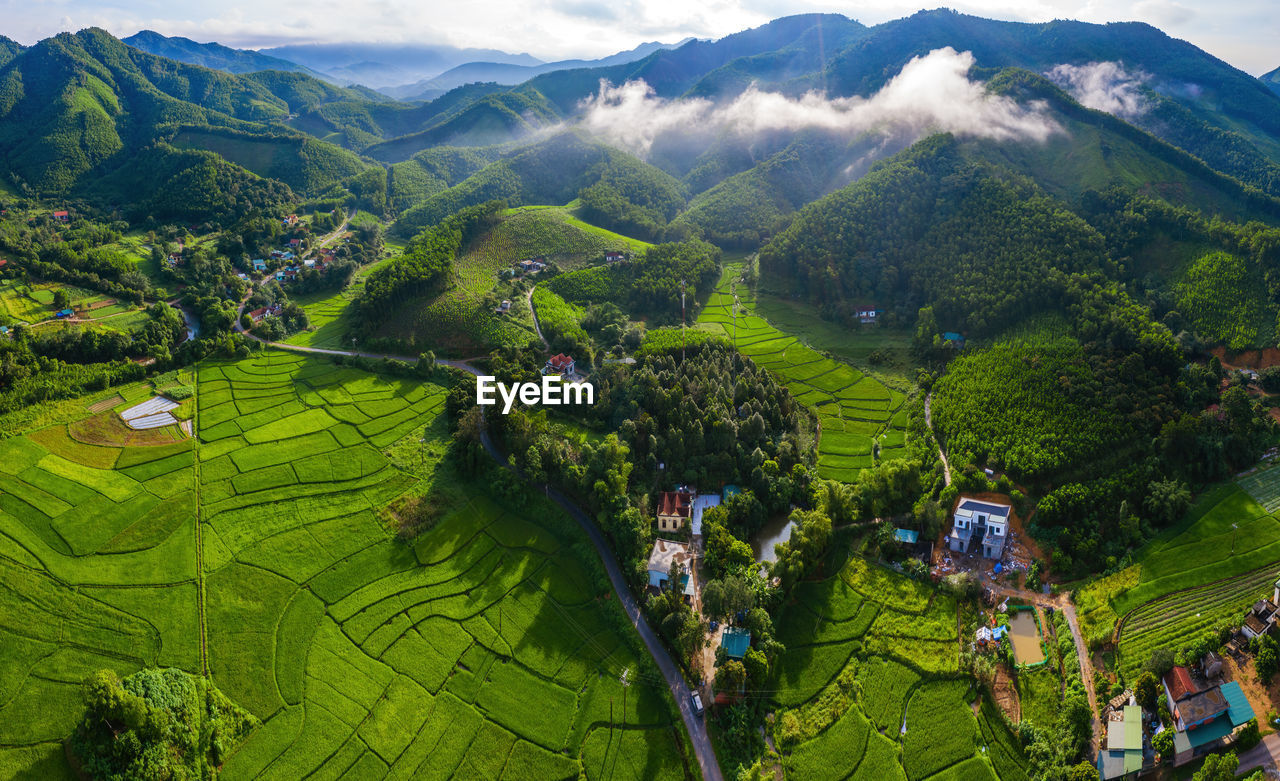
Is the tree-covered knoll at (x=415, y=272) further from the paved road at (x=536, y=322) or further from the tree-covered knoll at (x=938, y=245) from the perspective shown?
the tree-covered knoll at (x=938, y=245)

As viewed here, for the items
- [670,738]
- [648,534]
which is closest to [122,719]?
[670,738]

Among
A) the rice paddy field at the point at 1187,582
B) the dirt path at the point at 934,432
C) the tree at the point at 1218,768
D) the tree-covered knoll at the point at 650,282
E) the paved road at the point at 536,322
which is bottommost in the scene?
the tree at the point at 1218,768

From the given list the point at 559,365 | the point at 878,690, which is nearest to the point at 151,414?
the point at 559,365

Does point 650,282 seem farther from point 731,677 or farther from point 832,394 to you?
point 731,677

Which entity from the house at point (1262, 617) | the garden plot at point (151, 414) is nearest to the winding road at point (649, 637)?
the house at point (1262, 617)

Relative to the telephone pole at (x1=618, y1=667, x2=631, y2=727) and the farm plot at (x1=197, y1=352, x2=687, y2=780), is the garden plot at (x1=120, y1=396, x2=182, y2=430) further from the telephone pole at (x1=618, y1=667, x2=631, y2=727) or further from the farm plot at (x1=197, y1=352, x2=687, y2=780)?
the telephone pole at (x1=618, y1=667, x2=631, y2=727)

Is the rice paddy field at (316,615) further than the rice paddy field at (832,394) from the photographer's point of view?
No
